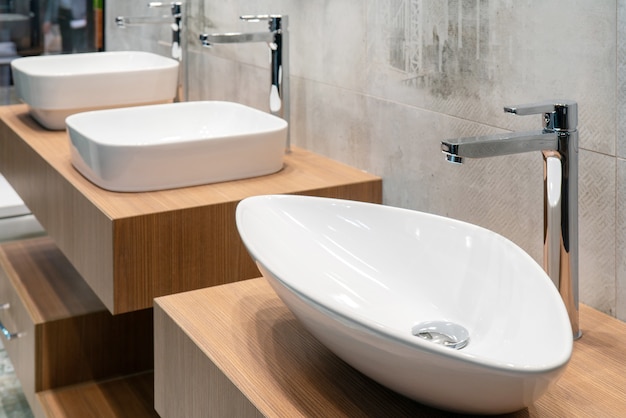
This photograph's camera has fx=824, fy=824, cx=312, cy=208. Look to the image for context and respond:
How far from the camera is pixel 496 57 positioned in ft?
4.38

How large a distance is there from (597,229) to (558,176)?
169 millimetres

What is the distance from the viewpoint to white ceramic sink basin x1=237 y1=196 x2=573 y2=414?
81 cm

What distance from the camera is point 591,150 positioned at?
46.6 inches

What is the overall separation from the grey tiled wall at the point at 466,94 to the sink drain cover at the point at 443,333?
28 cm

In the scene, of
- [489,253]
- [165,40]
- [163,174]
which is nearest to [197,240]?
[163,174]

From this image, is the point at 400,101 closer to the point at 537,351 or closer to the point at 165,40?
the point at 537,351

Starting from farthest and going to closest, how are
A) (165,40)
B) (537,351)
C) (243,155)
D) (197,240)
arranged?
(165,40) < (243,155) < (197,240) < (537,351)

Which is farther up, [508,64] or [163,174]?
[508,64]

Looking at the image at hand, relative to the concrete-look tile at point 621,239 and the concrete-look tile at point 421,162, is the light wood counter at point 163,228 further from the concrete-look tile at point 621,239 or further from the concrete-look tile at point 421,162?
the concrete-look tile at point 621,239

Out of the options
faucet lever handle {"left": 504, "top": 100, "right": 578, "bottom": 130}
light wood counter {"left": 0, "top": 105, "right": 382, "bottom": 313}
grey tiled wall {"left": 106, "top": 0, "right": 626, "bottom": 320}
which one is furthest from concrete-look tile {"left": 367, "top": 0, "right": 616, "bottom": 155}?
light wood counter {"left": 0, "top": 105, "right": 382, "bottom": 313}

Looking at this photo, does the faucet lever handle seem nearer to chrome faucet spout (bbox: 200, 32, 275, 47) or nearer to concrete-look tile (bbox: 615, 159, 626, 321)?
concrete-look tile (bbox: 615, 159, 626, 321)

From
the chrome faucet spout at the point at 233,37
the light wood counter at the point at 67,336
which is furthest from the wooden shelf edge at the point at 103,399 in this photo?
the chrome faucet spout at the point at 233,37

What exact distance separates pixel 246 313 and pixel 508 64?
57cm

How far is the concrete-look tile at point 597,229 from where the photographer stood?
3.84 feet
